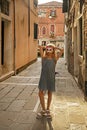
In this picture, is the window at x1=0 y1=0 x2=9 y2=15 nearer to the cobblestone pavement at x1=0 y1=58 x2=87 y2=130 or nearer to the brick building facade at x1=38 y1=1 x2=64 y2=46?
the cobblestone pavement at x1=0 y1=58 x2=87 y2=130

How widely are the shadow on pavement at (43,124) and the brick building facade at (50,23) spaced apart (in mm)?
44699

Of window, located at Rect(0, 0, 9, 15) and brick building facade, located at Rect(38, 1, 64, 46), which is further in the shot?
brick building facade, located at Rect(38, 1, 64, 46)

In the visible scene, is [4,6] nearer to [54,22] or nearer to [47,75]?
[47,75]

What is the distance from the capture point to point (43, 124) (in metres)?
6.00

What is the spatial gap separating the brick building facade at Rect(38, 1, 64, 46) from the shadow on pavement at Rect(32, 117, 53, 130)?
4470 cm

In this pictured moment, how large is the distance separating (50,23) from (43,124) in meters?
46.9

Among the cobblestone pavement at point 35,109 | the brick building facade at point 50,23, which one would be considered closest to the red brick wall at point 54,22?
the brick building facade at point 50,23

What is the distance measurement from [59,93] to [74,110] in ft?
7.73

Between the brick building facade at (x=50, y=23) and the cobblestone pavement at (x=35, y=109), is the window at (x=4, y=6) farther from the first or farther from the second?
the brick building facade at (x=50, y=23)

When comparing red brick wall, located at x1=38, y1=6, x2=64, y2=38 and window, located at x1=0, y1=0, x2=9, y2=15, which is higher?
red brick wall, located at x1=38, y1=6, x2=64, y2=38

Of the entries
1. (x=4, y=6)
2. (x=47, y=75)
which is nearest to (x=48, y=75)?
(x=47, y=75)

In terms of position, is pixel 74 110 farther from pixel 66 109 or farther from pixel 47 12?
pixel 47 12

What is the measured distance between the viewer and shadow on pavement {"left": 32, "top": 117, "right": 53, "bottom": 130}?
5.73 meters

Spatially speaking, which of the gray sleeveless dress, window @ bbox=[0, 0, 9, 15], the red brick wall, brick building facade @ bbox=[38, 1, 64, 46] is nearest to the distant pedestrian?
the gray sleeveless dress
